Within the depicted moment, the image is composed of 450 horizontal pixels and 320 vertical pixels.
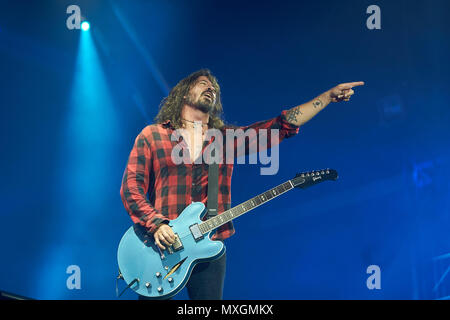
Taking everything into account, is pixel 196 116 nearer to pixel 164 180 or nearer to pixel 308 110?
pixel 164 180

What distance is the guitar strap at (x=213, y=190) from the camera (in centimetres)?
287

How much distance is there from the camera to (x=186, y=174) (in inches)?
116

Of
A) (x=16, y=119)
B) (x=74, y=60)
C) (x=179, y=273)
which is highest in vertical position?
(x=74, y=60)

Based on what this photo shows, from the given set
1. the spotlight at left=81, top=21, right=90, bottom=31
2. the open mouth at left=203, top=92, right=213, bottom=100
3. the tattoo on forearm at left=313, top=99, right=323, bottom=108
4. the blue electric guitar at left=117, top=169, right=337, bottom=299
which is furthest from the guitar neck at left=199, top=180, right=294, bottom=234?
the spotlight at left=81, top=21, right=90, bottom=31

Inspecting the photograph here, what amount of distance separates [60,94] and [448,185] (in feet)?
12.4

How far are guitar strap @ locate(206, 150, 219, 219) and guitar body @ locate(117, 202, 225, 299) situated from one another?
0.28ft

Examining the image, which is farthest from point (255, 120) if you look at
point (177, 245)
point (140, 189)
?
point (177, 245)

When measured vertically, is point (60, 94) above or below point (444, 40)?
below

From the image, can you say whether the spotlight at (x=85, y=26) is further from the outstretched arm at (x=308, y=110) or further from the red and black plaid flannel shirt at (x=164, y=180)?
the outstretched arm at (x=308, y=110)
